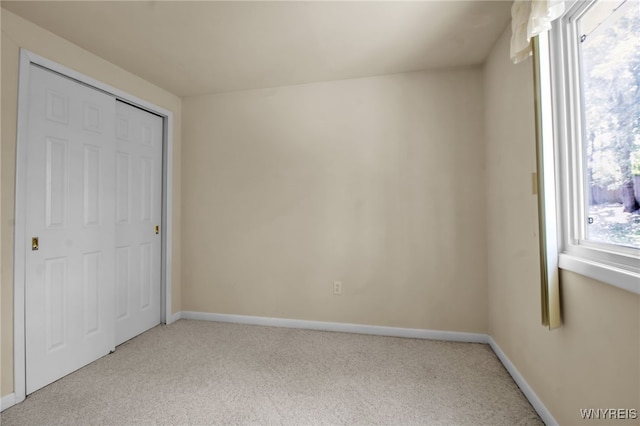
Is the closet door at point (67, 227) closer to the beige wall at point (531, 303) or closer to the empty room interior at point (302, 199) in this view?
the empty room interior at point (302, 199)

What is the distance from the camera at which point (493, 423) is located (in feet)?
5.27

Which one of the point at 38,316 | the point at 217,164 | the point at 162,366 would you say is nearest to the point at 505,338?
the point at 162,366

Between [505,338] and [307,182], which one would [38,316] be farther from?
[505,338]

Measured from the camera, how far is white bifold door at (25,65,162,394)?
76.5 inches

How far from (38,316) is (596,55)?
3438mm

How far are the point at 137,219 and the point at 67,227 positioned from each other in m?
0.68

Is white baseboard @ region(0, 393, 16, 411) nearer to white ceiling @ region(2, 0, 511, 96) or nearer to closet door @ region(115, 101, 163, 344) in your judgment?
closet door @ region(115, 101, 163, 344)

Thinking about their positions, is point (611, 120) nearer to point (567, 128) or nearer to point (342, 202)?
point (567, 128)

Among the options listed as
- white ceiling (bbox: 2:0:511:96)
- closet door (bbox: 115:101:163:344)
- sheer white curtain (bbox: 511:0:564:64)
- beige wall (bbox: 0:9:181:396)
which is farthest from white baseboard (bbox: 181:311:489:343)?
white ceiling (bbox: 2:0:511:96)

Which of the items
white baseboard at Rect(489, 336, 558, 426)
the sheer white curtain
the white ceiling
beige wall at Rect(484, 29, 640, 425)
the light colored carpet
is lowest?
the light colored carpet

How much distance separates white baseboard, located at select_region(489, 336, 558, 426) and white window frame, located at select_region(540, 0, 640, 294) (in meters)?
0.82

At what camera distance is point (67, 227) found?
213 centimetres

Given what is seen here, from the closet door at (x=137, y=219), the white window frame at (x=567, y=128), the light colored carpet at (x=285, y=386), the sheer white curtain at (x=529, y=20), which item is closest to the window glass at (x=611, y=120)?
the white window frame at (x=567, y=128)

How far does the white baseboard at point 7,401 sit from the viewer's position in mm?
1723
